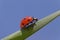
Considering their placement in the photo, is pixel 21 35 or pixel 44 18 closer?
pixel 21 35

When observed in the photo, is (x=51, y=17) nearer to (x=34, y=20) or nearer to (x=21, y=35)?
(x=34, y=20)

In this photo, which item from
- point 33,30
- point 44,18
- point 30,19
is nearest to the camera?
point 30,19

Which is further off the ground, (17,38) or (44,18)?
(44,18)

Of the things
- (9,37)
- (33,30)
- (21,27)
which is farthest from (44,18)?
(9,37)

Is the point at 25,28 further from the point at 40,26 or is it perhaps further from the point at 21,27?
the point at 40,26

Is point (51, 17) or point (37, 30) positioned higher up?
point (51, 17)

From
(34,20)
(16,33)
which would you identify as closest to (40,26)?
(34,20)

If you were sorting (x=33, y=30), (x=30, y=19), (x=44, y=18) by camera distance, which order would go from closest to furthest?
(x=30, y=19)
(x=33, y=30)
(x=44, y=18)

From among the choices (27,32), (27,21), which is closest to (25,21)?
(27,21)

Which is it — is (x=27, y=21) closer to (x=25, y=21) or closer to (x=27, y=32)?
(x=25, y=21)
